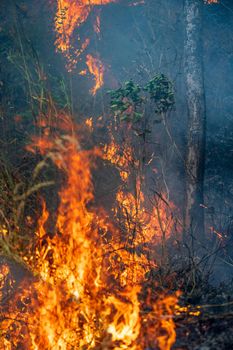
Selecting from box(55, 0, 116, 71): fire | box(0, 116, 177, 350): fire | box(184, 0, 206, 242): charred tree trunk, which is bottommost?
box(0, 116, 177, 350): fire

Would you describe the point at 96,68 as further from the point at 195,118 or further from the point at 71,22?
the point at 195,118

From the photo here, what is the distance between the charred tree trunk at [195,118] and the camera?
7414mm

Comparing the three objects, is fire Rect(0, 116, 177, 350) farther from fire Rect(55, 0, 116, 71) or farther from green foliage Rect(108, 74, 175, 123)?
fire Rect(55, 0, 116, 71)

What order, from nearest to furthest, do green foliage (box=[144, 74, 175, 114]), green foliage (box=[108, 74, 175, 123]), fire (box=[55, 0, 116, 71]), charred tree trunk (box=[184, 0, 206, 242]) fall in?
green foliage (box=[108, 74, 175, 123]) < green foliage (box=[144, 74, 175, 114]) < charred tree trunk (box=[184, 0, 206, 242]) < fire (box=[55, 0, 116, 71])

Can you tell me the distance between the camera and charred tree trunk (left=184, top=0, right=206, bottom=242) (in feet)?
24.3

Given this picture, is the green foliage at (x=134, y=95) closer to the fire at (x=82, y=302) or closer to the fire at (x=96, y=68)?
the fire at (x=82, y=302)

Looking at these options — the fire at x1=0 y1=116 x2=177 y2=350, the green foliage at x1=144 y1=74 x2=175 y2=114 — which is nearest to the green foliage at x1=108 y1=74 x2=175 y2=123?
the green foliage at x1=144 y1=74 x2=175 y2=114

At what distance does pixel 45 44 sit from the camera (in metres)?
9.84

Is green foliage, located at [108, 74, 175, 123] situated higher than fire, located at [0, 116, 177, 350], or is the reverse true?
green foliage, located at [108, 74, 175, 123]

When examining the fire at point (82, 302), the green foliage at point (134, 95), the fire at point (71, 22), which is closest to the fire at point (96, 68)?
the fire at point (71, 22)

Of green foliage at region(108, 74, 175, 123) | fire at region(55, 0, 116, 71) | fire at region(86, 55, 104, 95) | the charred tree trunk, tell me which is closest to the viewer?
green foliage at region(108, 74, 175, 123)

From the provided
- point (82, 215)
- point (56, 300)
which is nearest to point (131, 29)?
point (82, 215)

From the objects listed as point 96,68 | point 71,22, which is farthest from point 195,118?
point 71,22

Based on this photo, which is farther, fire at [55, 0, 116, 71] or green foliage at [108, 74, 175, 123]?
fire at [55, 0, 116, 71]
